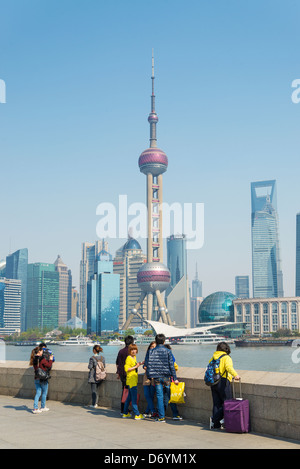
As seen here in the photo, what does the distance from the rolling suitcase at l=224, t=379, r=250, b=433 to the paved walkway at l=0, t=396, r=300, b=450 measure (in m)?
0.17

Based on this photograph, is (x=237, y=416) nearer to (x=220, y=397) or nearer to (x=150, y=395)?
(x=220, y=397)

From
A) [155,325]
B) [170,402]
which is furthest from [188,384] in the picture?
Answer: [155,325]

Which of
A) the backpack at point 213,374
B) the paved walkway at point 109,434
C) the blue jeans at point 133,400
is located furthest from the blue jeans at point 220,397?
the blue jeans at point 133,400

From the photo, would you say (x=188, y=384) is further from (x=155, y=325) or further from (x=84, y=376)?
(x=155, y=325)

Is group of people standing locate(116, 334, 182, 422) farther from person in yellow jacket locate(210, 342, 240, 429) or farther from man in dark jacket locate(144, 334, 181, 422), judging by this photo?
person in yellow jacket locate(210, 342, 240, 429)

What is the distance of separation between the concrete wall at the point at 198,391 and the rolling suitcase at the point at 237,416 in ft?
0.81

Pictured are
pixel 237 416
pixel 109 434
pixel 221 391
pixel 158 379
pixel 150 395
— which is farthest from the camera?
pixel 150 395

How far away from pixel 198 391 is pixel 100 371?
3.32m

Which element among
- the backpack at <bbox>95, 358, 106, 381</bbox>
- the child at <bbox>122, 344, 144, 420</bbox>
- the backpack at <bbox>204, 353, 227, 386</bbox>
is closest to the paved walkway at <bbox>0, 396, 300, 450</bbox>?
the child at <bbox>122, 344, 144, 420</bbox>

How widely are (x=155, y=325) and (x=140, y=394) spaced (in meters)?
183

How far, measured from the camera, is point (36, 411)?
545 inches

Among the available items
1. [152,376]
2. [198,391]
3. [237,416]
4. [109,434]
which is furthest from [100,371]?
[237,416]

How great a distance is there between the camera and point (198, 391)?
41.0ft
